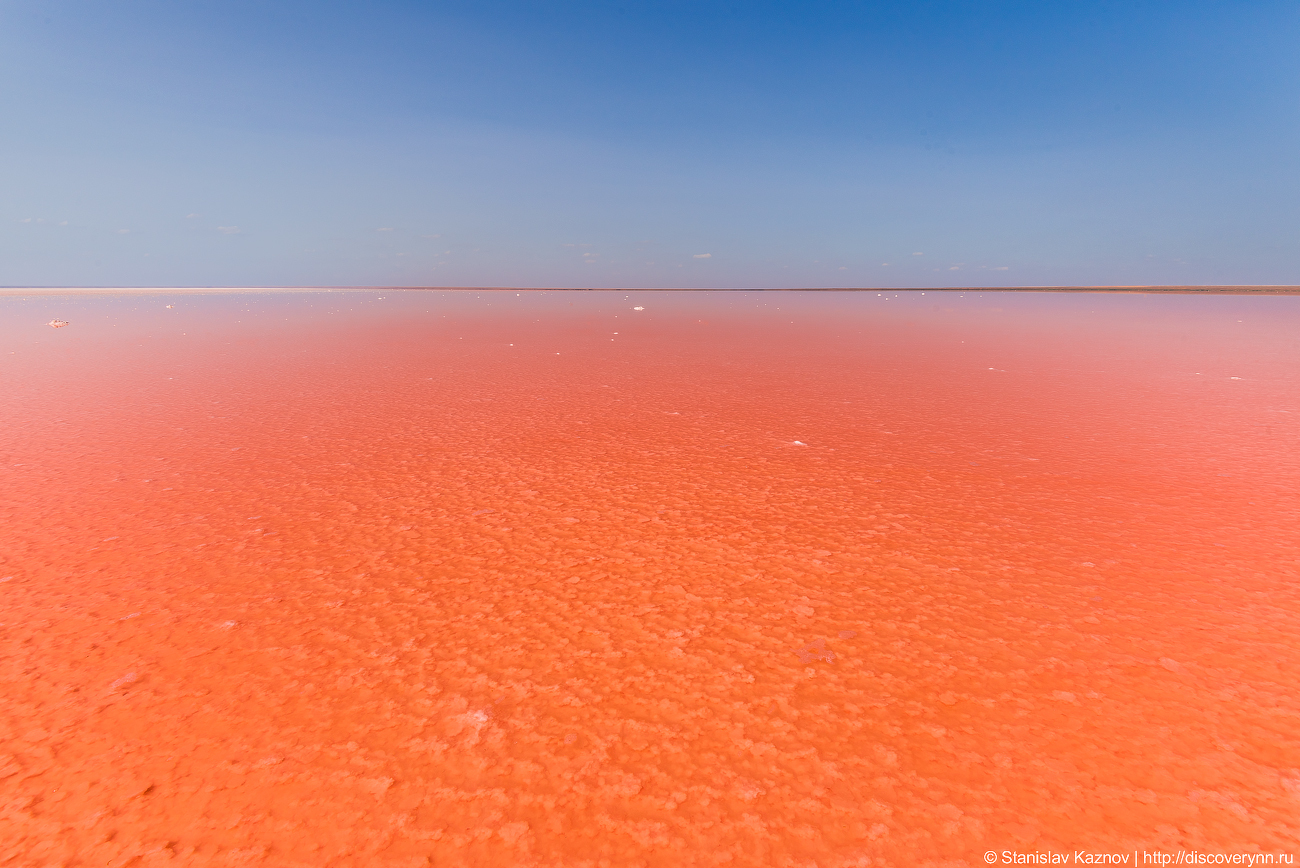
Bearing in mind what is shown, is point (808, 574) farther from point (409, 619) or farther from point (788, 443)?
point (788, 443)

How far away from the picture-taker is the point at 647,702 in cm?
181

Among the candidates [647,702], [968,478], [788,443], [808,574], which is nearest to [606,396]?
→ [788,443]

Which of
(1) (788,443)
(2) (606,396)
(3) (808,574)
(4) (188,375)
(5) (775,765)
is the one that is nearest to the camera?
(5) (775,765)

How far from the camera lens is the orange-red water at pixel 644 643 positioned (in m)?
1.42

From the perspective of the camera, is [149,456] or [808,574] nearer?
[808,574]

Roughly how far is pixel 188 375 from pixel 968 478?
7931 millimetres

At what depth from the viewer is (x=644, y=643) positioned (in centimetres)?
209

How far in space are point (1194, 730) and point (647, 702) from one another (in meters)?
1.44

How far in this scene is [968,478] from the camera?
3633mm

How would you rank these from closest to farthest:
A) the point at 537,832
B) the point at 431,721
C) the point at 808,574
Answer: the point at 537,832 → the point at 431,721 → the point at 808,574

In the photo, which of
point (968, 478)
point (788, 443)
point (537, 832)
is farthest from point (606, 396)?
point (537, 832)

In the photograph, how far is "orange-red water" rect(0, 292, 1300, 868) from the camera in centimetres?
142

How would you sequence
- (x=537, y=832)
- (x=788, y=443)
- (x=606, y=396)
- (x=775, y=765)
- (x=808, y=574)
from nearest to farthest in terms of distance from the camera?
(x=537, y=832)
(x=775, y=765)
(x=808, y=574)
(x=788, y=443)
(x=606, y=396)

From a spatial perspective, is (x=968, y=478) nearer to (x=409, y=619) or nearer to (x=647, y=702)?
(x=647, y=702)
